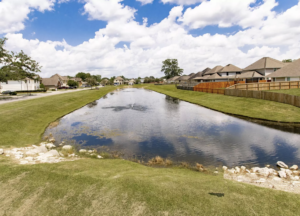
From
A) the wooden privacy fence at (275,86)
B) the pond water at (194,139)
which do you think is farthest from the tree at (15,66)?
the wooden privacy fence at (275,86)

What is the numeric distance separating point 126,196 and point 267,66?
74.8 metres

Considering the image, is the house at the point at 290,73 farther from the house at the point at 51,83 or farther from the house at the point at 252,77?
the house at the point at 51,83

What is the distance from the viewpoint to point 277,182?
10406 millimetres

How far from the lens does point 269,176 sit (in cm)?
1127

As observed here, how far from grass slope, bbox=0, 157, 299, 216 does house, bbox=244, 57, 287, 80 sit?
70502mm

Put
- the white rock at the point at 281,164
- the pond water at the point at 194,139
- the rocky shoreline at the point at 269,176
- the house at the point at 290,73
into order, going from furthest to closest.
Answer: the house at the point at 290,73 < the pond water at the point at 194,139 < the white rock at the point at 281,164 < the rocky shoreline at the point at 269,176

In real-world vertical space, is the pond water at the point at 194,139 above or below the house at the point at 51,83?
below

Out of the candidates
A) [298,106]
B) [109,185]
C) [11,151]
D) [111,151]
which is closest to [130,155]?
[111,151]

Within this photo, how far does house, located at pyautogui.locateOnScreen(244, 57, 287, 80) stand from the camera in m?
67.0

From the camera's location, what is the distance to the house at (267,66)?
67.0 m

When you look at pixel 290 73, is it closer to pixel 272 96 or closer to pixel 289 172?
pixel 272 96

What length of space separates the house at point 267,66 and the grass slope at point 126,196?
70.5 m

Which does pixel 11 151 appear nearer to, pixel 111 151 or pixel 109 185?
pixel 111 151

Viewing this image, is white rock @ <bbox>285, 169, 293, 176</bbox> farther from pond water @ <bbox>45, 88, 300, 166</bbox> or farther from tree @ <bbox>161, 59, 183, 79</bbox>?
tree @ <bbox>161, 59, 183, 79</bbox>
